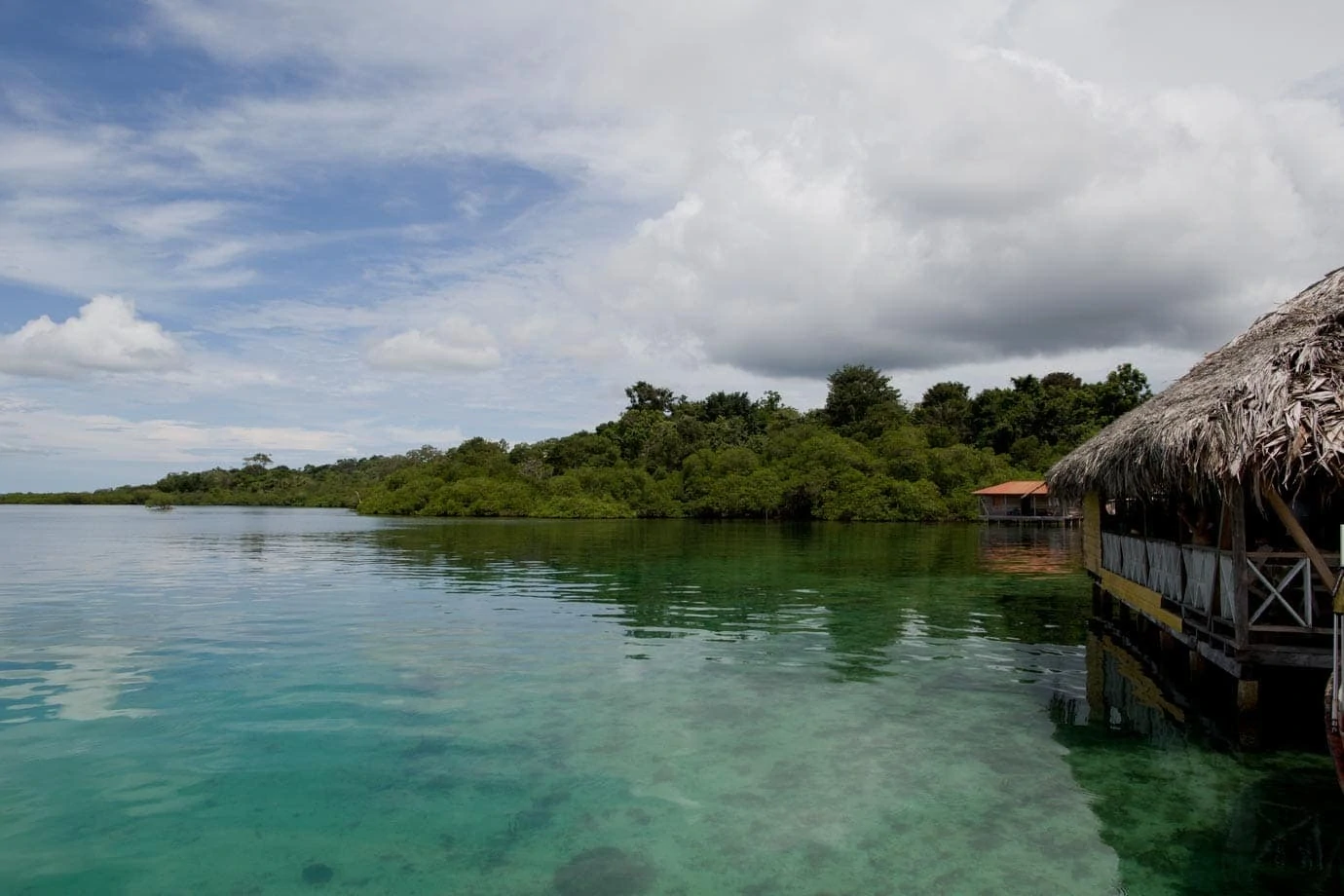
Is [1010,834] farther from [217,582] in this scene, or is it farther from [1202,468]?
[217,582]

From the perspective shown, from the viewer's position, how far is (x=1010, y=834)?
5.83 m

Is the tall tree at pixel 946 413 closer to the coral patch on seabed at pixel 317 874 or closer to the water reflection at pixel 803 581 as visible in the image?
the water reflection at pixel 803 581

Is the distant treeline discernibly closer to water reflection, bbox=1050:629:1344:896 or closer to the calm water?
the calm water

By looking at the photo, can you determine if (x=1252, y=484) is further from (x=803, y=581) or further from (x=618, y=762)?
(x=803, y=581)

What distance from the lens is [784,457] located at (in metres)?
66.6

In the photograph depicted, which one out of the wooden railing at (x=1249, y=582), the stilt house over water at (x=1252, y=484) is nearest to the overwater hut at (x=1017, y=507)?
the stilt house over water at (x=1252, y=484)

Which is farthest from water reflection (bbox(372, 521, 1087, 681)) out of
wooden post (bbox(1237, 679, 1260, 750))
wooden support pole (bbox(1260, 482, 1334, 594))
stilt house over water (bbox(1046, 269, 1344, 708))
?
wooden support pole (bbox(1260, 482, 1334, 594))

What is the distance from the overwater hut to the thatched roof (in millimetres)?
40153

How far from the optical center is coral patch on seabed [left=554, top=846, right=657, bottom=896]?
5125 mm

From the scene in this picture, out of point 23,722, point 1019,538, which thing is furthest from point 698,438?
point 23,722

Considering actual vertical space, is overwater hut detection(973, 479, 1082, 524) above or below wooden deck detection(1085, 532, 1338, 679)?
above

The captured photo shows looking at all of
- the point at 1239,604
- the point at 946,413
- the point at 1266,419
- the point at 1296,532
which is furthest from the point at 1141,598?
the point at 946,413

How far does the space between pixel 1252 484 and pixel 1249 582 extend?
0.91 meters

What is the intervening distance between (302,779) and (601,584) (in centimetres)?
1317
